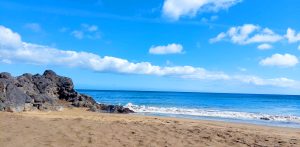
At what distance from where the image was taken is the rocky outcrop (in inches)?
822

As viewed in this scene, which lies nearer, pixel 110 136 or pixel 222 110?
pixel 110 136

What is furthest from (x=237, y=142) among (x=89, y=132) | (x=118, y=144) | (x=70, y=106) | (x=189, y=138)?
(x=70, y=106)

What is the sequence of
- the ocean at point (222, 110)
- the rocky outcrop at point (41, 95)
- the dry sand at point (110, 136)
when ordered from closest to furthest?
the dry sand at point (110, 136)
the rocky outcrop at point (41, 95)
the ocean at point (222, 110)

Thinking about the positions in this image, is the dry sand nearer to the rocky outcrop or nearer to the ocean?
the rocky outcrop

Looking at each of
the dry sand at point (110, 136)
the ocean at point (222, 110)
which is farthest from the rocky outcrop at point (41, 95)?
the dry sand at point (110, 136)

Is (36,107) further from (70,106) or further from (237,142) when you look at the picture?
(237,142)

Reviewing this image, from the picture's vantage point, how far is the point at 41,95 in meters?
24.6

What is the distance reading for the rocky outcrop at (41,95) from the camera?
20.9m

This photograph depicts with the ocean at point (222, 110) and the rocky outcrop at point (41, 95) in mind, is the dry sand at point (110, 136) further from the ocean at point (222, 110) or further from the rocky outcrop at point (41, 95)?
the ocean at point (222, 110)

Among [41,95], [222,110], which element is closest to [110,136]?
→ [41,95]

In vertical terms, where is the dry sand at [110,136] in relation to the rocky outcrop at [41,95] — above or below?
below

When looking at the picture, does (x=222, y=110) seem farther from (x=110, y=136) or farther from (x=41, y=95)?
(x=110, y=136)

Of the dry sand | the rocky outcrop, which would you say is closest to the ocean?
the rocky outcrop

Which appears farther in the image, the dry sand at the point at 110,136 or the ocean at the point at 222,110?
the ocean at the point at 222,110
